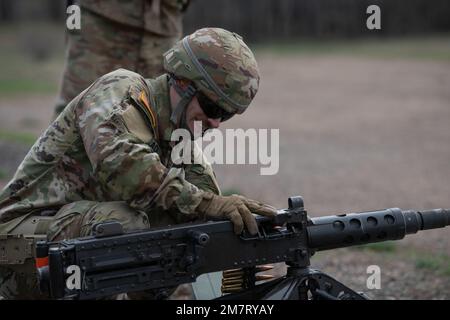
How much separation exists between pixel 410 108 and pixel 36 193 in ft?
39.3

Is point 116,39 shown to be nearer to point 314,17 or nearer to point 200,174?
point 200,174

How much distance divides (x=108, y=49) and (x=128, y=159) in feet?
8.88

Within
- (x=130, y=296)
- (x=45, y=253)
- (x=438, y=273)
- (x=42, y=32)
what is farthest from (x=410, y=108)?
(x=42, y=32)

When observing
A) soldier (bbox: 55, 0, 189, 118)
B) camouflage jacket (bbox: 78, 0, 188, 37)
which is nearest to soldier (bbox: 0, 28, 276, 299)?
soldier (bbox: 55, 0, 189, 118)

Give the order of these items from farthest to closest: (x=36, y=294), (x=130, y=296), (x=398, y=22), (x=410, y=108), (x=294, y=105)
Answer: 1. (x=398, y=22)
2. (x=294, y=105)
3. (x=410, y=108)
4. (x=130, y=296)
5. (x=36, y=294)

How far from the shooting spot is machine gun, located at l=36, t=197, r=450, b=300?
3.62m

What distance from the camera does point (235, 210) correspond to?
151 inches

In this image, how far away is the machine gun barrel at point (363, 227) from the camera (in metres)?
4.02

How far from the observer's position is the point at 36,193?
14.2 ft

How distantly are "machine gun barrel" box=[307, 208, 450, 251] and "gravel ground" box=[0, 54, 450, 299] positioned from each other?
51.1 inches

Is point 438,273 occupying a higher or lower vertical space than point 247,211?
lower

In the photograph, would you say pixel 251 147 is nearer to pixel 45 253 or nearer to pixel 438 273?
pixel 438 273

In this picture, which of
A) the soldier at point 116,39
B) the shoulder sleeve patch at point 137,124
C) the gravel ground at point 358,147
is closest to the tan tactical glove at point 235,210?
the shoulder sleeve patch at point 137,124

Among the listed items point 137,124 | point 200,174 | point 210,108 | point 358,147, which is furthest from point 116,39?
point 358,147
